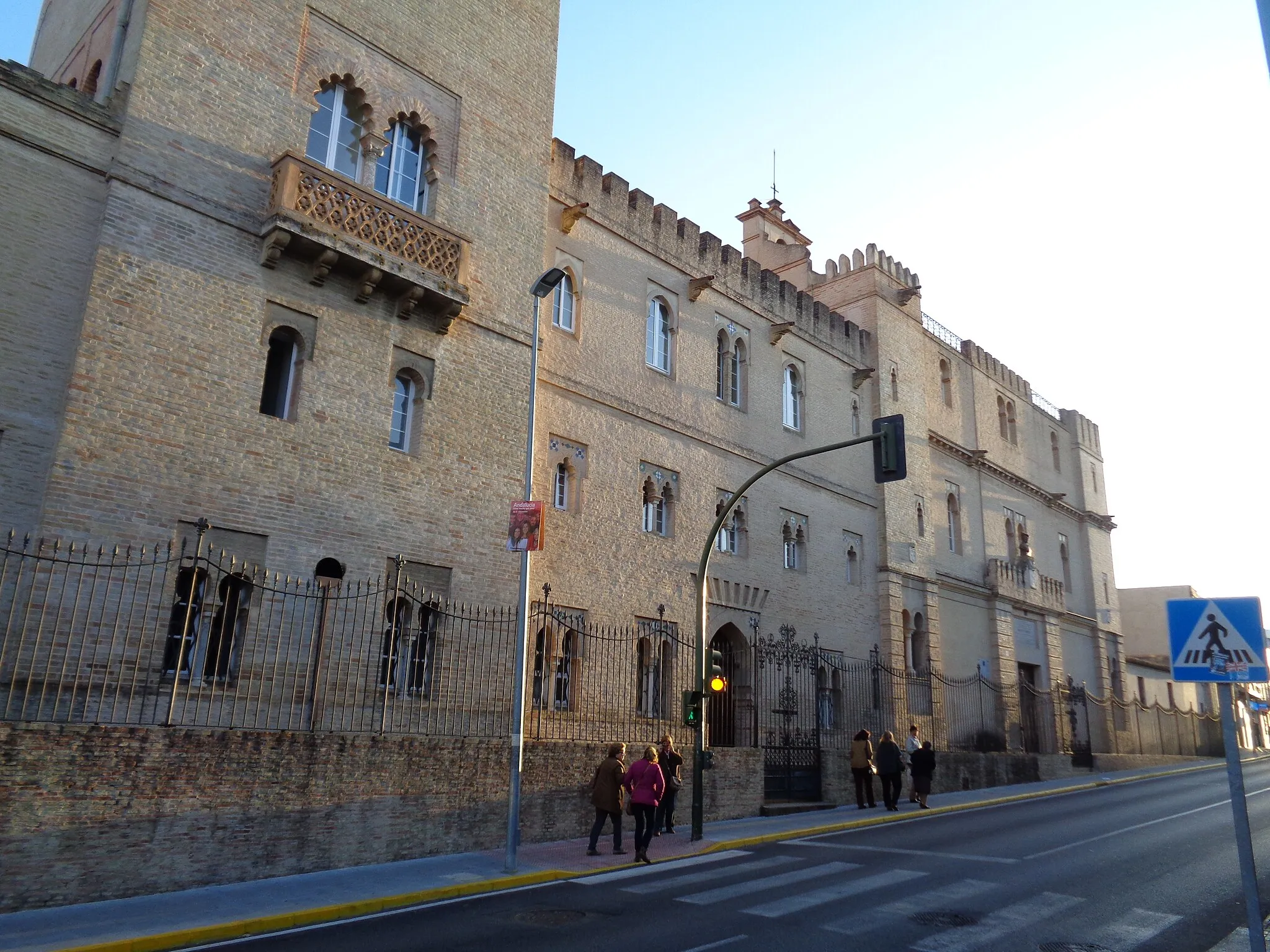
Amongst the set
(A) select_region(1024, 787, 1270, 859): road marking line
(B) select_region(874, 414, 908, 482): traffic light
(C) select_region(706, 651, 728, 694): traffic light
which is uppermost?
(B) select_region(874, 414, 908, 482): traffic light

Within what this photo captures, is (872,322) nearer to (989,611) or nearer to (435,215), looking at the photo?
(989,611)

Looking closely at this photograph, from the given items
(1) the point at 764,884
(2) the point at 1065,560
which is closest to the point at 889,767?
(1) the point at 764,884

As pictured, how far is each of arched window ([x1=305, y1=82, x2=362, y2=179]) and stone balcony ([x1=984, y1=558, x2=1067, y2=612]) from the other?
24178 millimetres

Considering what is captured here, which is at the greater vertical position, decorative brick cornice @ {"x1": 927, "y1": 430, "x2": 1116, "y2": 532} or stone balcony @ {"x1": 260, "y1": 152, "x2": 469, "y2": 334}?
decorative brick cornice @ {"x1": 927, "y1": 430, "x2": 1116, "y2": 532}

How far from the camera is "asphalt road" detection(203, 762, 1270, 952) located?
28.7ft

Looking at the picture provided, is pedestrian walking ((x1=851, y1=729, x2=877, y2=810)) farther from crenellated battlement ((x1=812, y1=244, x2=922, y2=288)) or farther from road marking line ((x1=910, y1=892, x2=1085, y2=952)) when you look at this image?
crenellated battlement ((x1=812, y1=244, x2=922, y2=288))

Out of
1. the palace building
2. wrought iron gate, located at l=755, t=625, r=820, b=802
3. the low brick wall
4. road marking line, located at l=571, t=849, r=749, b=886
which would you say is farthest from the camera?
wrought iron gate, located at l=755, t=625, r=820, b=802

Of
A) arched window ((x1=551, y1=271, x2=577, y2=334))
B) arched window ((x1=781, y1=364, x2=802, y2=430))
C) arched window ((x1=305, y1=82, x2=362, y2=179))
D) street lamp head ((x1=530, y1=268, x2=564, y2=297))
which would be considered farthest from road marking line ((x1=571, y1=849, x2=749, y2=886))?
arched window ((x1=781, y1=364, x2=802, y2=430))

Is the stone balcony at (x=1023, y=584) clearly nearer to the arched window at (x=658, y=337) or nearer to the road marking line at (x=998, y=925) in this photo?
the arched window at (x=658, y=337)

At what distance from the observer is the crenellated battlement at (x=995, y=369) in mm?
34625

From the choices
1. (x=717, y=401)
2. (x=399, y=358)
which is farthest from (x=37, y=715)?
(x=717, y=401)

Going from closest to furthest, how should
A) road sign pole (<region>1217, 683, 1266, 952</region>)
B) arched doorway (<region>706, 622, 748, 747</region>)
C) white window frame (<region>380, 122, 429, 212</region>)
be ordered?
road sign pole (<region>1217, 683, 1266, 952</region>) < white window frame (<region>380, 122, 429, 212</region>) < arched doorway (<region>706, 622, 748, 747</region>)

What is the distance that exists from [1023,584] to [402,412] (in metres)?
25.2

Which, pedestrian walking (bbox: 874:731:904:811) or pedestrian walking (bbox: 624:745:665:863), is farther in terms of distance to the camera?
pedestrian walking (bbox: 874:731:904:811)
